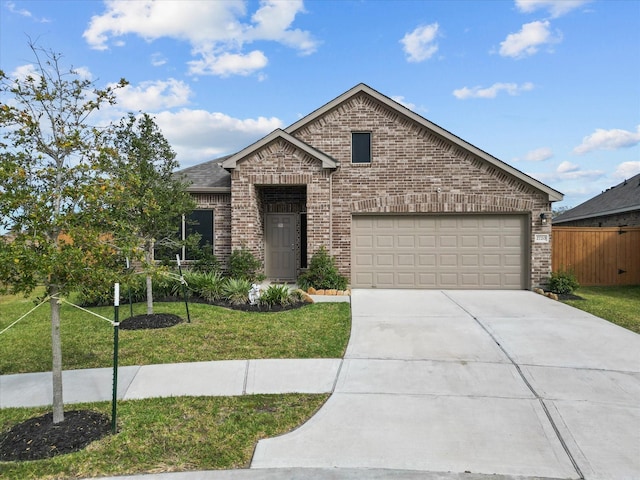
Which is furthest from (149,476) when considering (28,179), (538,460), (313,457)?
(538,460)

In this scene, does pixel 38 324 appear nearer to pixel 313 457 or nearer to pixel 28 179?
pixel 28 179

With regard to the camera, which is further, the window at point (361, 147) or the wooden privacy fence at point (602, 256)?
the wooden privacy fence at point (602, 256)

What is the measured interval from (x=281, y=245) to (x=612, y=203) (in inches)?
624

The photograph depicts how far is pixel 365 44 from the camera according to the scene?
1252cm

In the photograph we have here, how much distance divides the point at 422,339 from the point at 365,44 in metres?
9.11

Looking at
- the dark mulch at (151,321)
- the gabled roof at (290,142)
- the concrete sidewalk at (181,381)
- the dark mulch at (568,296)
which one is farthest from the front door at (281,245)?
the concrete sidewalk at (181,381)

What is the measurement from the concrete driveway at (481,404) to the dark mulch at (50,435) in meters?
1.70

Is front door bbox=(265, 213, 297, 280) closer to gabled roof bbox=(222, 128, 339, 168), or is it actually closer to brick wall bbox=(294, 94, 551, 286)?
brick wall bbox=(294, 94, 551, 286)

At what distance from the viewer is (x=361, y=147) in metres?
13.5

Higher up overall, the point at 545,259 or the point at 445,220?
the point at 445,220

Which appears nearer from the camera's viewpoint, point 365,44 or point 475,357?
point 475,357

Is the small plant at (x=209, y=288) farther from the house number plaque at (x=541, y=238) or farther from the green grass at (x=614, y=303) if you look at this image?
the house number plaque at (x=541, y=238)

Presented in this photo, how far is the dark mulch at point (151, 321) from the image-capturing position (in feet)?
27.2

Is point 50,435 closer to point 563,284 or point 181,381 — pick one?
point 181,381
